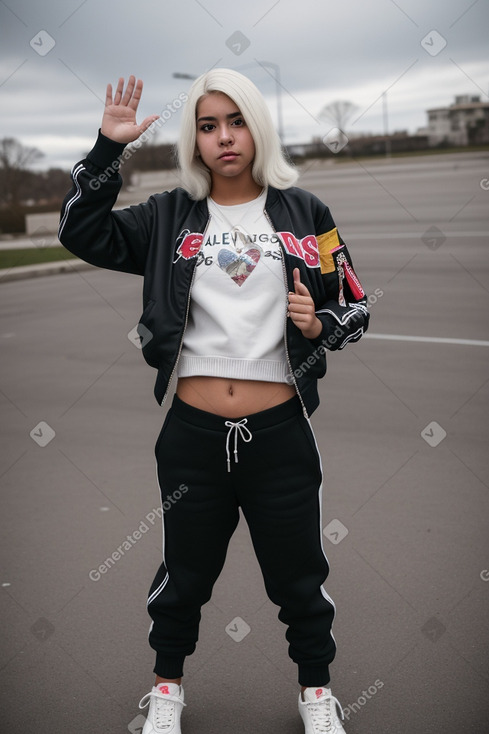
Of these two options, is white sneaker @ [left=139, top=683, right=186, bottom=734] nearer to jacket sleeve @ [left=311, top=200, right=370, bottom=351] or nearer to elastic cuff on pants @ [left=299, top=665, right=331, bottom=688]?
elastic cuff on pants @ [left=299, top=665, right=331, bottom=688]

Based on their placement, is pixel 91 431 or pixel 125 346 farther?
pixel 125 346

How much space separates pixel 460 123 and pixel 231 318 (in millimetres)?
48719

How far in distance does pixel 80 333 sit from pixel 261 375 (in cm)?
770

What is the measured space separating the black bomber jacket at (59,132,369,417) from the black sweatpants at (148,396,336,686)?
5.8 inches

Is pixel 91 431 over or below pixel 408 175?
below

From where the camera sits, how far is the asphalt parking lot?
3.16 meters

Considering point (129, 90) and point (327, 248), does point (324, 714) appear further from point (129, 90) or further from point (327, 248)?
point (129, 90)

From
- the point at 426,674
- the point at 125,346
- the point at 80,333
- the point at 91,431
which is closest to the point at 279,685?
the point at 426,674

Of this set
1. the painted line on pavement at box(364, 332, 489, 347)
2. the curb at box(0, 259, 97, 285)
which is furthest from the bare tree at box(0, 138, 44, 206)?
the painted line on pavement at box(364, 332, 489, 347)

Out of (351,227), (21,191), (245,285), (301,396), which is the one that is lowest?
(301,396)

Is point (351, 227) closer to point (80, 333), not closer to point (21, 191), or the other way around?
point (21, 191)

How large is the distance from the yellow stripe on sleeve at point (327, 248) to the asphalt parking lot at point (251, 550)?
5.12ft

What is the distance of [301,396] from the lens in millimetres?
2734

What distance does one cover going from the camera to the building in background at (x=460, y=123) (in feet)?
149
